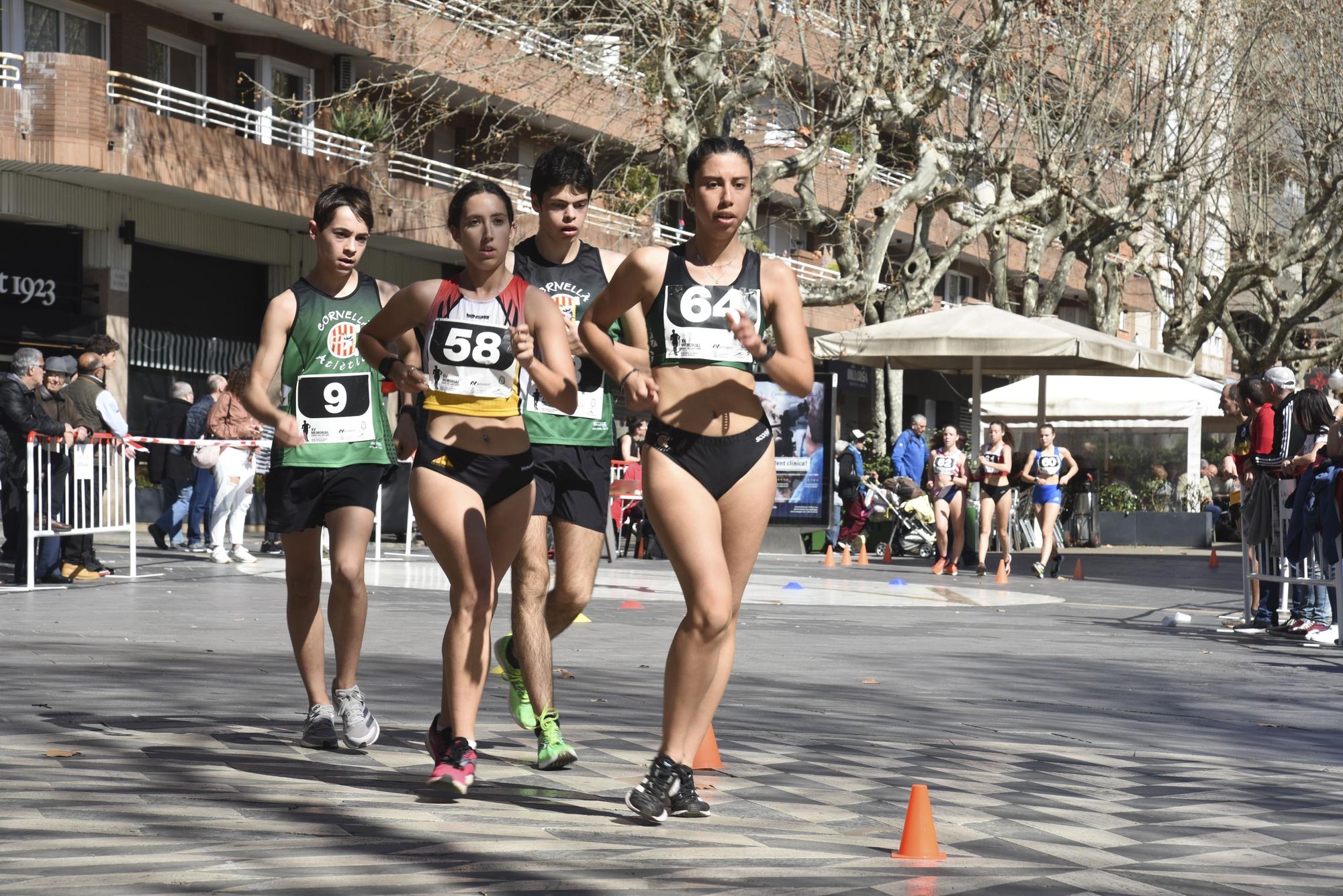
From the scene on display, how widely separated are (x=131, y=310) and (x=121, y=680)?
21092mm

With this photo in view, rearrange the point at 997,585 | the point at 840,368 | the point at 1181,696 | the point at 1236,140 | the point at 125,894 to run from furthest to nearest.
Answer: the point at 840,368, the point at 1236,140, the point at 997,585, the point at 1181,696, the point at 125,894

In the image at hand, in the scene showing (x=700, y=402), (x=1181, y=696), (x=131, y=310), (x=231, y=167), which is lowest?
(x=1181, y=696)

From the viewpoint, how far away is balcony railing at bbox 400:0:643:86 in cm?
2572

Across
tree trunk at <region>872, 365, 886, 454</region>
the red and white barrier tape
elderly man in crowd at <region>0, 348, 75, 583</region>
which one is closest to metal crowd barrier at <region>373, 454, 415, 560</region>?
the red and white barrier tape

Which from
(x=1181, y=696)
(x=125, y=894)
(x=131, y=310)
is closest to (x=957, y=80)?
(x=131, y=310)

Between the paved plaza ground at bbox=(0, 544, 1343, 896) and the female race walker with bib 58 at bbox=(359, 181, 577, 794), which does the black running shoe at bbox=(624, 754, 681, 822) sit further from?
the female race walker with bib 58 at bbox=(359, 181, 577, 794)

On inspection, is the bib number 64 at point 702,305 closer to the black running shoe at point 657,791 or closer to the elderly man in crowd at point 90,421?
the black running shoe at point 657,791

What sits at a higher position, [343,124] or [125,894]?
[343,124]

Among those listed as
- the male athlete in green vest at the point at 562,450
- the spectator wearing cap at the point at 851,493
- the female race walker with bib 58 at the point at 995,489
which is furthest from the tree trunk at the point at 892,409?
the male athlete in green vest at the point at 562,450

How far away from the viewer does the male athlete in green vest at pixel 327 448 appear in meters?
6.64

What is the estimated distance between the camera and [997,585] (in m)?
19.1

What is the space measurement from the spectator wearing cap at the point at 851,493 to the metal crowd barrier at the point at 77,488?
11.6 metres

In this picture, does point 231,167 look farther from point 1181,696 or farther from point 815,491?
point 1181,696

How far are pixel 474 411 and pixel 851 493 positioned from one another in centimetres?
1956
